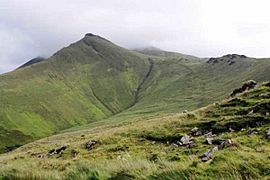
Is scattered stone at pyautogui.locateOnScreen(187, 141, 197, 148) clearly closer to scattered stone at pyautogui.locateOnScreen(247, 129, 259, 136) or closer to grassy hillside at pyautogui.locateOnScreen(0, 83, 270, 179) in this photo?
grassy hillside at pyautogui.locateOnScreen(0, 83, 270, 179)

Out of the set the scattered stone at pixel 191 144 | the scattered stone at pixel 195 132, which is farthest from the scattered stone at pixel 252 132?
the scattered stone at pixel 195 132

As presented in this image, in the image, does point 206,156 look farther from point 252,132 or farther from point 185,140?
point 185,140

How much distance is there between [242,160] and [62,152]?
1176 inches

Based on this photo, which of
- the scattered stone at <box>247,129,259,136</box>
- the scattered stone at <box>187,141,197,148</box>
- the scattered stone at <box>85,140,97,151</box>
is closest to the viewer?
the scattered stone at <box>247,129,259,136</box>

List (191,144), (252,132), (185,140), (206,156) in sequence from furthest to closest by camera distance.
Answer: (185,140), (191,144), (252,132), (206,156)

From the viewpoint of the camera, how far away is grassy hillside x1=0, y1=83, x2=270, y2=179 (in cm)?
945

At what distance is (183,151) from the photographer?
25.7m

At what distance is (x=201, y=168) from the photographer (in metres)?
9.42

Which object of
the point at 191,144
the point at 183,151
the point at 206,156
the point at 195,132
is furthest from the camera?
the point at 195,132

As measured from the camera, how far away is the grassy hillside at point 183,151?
945 centimetres

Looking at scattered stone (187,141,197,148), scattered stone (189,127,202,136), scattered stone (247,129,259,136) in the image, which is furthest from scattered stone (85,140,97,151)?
scattered stone (247,129,259,136)

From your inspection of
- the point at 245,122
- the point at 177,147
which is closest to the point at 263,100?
the point at 245,122

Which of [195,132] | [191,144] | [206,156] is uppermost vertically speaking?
[206,156]

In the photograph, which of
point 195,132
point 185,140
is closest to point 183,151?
point 185,140
